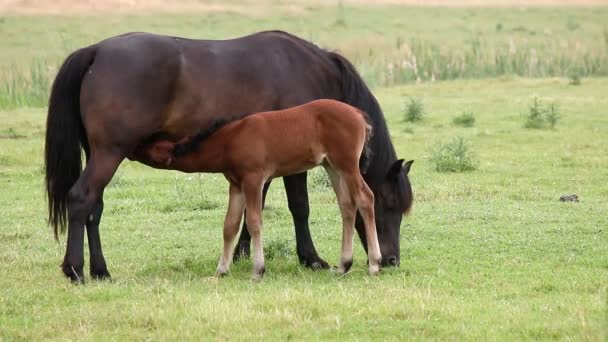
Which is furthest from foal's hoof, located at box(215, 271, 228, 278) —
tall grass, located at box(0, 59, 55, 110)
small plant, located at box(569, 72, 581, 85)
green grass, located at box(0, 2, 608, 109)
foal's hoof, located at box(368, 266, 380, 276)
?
small plant, located at box(569, 72, 581, 85)

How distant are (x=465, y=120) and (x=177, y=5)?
23322 millimetres

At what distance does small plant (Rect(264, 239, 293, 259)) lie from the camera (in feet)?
29.2

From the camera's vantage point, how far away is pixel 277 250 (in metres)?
8.94

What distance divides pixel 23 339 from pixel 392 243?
3329 mm

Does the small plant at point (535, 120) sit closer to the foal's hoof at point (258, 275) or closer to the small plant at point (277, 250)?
the small plant at point (277, 250)

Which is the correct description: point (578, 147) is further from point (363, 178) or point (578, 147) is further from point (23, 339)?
point (23, 339)

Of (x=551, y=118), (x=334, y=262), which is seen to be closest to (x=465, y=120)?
(x=551, y=118)

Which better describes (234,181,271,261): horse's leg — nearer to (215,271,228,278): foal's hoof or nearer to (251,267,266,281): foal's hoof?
(215,271,228,278): foal's hoof

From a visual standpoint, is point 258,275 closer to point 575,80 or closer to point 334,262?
point 334,262

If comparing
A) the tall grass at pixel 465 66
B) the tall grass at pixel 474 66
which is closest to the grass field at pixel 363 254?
the tall grass at pixel 465 66

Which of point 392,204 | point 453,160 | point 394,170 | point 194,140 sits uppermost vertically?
point 194,140

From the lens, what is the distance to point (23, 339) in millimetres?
6164

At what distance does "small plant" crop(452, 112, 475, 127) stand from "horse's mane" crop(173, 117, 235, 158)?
37.8ft

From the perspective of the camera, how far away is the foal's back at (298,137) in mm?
7727
